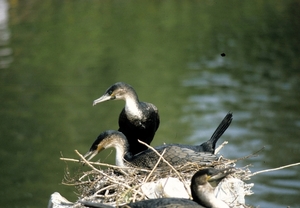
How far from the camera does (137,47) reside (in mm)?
31016

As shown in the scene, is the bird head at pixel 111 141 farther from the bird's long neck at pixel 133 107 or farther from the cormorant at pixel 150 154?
the bird's long neck at pixel 133 107

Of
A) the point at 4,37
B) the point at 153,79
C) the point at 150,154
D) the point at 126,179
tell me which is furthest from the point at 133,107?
the point at 4,37

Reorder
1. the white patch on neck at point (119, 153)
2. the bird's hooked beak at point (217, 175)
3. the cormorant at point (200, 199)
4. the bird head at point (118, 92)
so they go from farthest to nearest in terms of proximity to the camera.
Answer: the bird head at point (118, 92)
the white patch on neck at point (119, 153)
the bird's hooked beak at point (217, 175)
the cormorant at point (200, 199)

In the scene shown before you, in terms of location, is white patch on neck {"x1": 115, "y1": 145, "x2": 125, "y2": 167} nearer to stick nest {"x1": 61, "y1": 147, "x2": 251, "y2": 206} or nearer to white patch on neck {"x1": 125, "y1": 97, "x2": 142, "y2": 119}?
stick nest {"x1": 61, "y1": 147, "x2": 251, "y2": 206}

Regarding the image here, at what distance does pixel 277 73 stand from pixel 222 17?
8.57 m

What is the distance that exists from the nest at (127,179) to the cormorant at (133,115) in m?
0.82

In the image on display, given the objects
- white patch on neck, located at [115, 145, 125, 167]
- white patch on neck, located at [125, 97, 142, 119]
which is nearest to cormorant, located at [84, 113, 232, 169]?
white patch on neck, located at [115, 145, 125, 167]

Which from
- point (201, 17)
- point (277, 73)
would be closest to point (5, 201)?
point (277, 73)

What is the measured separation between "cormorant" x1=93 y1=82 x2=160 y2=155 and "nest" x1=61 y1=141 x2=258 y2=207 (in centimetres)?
82

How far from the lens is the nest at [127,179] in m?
6.72

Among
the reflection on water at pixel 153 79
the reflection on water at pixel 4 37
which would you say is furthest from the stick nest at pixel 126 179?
the reflection on water at pixel 4 37

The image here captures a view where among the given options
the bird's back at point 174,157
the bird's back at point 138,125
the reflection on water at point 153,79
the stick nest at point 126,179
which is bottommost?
the stick nest at point 126,179

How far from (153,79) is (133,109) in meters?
18.2

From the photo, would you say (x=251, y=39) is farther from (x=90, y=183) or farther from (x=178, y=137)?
(x=90, y=183)
